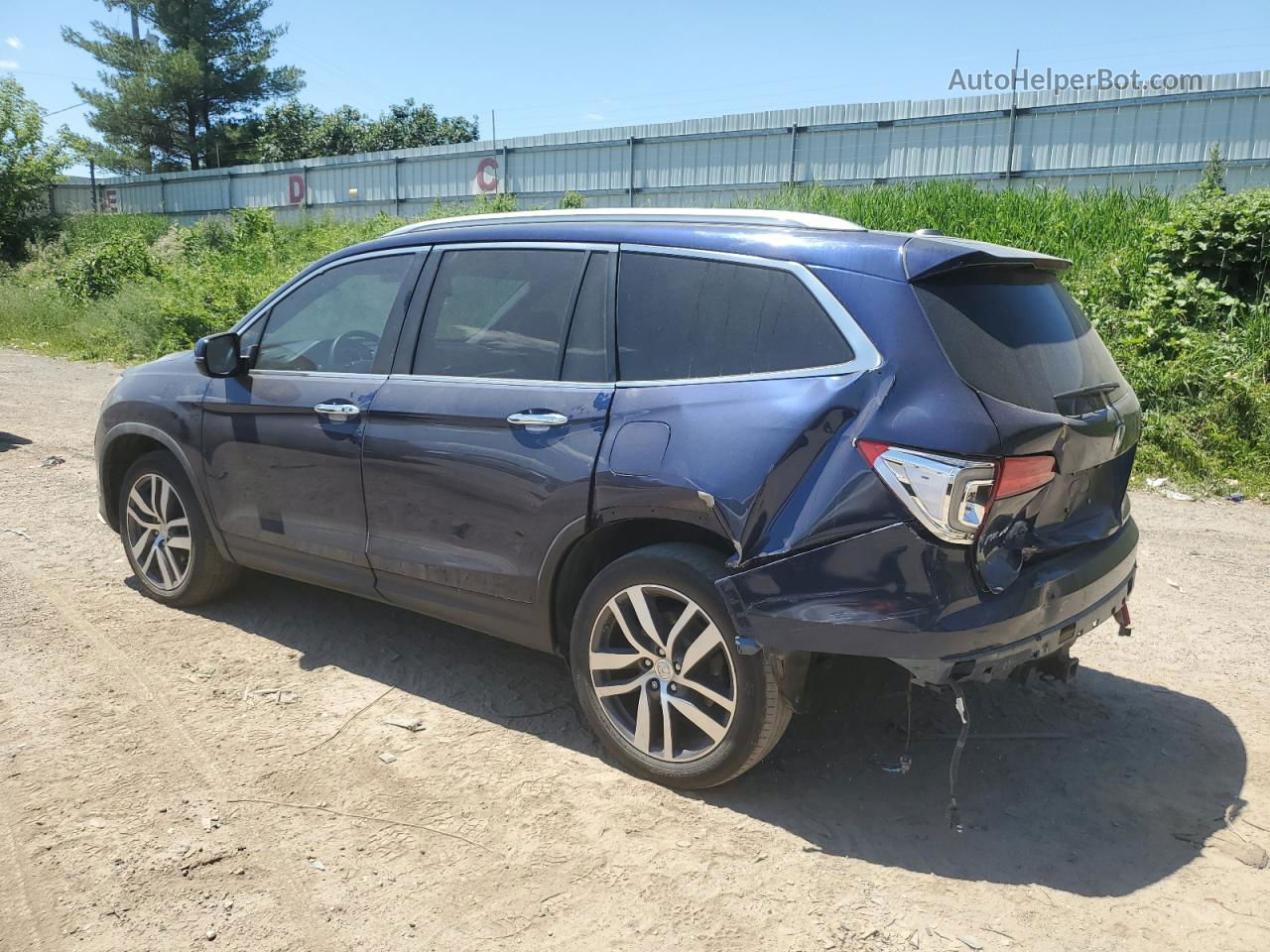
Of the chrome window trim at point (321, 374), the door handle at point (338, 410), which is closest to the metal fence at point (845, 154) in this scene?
the chrome window trim at point (321, 374)

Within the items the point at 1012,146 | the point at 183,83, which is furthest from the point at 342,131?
the point at 1012,146

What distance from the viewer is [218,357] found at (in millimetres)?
4609

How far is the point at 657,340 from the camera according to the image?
137 inches

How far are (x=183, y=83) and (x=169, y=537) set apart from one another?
165ft

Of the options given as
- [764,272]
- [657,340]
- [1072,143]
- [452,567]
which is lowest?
[452,567]

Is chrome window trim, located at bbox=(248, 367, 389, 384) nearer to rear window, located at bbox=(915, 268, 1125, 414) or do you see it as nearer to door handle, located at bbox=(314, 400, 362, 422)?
door handle, located at bbox=(314, 400, 362, 422)

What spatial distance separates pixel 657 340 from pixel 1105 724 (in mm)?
2322

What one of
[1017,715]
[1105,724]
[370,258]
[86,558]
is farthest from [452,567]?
[86,558]

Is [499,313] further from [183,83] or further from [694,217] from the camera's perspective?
[183,83]

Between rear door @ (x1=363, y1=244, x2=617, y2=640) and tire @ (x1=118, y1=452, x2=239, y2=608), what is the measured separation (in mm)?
1272

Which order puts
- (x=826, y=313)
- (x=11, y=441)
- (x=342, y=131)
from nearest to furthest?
1. (x=826, y=313)
2. (x=11, y=441)
3. (x=342, y=131)

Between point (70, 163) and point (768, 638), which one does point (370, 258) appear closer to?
point (768, 638)

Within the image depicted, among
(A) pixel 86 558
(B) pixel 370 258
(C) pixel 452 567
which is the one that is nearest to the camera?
(C) pixel 452 567

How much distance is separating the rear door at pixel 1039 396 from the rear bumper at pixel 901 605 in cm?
12
